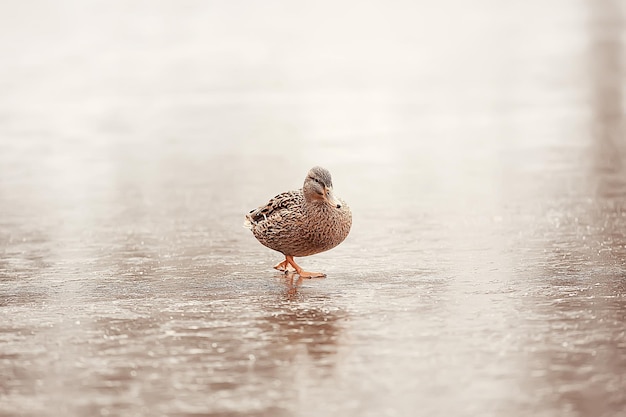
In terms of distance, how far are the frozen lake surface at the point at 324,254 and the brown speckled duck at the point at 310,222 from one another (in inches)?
8.6

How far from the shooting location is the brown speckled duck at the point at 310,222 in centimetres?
666

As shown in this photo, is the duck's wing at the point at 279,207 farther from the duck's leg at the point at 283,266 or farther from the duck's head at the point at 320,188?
the duck's leg at the point at 283,266

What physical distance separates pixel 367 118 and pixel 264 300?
10.1 meters

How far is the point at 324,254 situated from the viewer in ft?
24.6

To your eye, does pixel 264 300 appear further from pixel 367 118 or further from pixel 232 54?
pixel 232 54

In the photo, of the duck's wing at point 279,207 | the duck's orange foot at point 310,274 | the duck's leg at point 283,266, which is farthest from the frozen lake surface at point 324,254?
the duck's wing at point 279,207

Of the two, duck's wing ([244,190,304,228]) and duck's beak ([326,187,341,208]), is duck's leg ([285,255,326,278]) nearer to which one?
duck's wing ([244,190,304,228])

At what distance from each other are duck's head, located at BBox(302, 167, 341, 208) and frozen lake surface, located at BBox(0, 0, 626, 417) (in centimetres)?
47

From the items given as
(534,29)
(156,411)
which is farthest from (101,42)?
(156,411)

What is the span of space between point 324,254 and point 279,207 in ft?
2.35

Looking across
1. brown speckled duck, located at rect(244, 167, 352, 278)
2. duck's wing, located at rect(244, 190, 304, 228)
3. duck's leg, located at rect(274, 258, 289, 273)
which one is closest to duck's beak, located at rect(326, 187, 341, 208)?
brown speckled duck, located at rect(244, 167, 352, 278)

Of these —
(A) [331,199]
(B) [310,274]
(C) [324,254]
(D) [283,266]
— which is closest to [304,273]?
(B) [310,274]

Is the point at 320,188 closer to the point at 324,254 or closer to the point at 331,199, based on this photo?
the point at 331,199

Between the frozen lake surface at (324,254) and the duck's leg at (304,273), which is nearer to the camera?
the frozen lake surface at (324,254)
